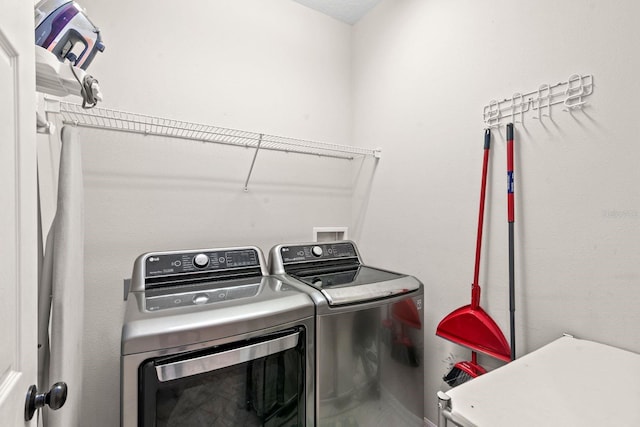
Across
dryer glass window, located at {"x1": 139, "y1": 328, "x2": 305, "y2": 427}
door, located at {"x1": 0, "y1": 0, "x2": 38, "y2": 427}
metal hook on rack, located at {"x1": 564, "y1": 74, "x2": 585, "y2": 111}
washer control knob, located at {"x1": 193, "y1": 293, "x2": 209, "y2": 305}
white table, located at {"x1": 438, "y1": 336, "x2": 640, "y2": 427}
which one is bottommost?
dryer glass window, located at {"x1": 139, "y1": 328, "x2": 305, "y2": 427}

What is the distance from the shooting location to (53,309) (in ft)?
2.45

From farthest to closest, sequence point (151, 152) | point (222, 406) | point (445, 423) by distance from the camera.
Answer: point (151, 152) → point (222, 406) → point (445, 423)

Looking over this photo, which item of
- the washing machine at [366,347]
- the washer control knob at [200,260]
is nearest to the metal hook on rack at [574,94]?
the washing machine at [366,347]

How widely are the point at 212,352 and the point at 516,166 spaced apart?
1434 mm

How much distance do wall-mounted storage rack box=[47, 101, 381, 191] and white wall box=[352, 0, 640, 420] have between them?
0.48 m

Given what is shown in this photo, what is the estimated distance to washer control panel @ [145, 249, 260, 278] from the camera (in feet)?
4.30

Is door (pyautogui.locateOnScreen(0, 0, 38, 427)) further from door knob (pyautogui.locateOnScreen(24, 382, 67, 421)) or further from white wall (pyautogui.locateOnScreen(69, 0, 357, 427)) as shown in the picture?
white wall (pyautogui.locateOnScreen(69, 0, 357, 427))

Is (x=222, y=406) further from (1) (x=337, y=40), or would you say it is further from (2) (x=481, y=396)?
(1) (x=337, y=40)

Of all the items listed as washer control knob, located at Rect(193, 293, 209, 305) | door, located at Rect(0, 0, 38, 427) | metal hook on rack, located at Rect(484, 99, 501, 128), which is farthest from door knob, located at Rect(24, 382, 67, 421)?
metal hook on rack, located at Rect(484, 99, 501, 128)

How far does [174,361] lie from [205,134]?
1246 millimetres

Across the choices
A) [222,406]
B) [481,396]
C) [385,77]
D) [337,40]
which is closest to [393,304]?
[481,396]

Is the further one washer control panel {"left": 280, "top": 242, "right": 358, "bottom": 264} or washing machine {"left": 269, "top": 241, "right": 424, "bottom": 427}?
washer control panel {"left": 280, "top": 242, "right": 358, "bottom": 264}

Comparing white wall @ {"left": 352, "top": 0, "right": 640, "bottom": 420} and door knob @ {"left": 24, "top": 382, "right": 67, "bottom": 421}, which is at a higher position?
white wall @ {"left": 352, "top": 0, "right": 640, "bottom": 420}

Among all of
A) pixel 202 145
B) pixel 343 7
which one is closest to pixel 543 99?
pixel 343 7
